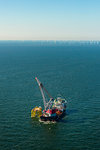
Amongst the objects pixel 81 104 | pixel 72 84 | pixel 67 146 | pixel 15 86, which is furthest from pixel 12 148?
pixel 72 84

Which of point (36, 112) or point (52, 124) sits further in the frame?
point (36, 112)

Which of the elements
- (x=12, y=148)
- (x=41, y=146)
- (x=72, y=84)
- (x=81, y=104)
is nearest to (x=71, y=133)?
(x=41, y=146)

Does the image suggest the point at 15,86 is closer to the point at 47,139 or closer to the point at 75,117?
the point at 75,117

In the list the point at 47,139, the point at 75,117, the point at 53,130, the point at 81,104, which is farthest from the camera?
the point at 81,104

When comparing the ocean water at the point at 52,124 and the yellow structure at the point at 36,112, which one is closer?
the ocean water at the point at 52,124

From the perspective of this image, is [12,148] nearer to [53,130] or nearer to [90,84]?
[53,130]

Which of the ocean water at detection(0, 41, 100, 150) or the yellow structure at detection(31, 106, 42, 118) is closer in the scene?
the ocean water at detection(0, 41, 100, 150)

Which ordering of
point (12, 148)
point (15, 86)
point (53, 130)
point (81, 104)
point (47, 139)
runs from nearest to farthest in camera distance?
point (12, 148) → point (47, 139) → point (53, 130) → point (81, 104) → point (15, 86)

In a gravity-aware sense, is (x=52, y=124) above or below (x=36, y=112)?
below

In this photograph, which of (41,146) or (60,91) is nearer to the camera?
(41,146)
